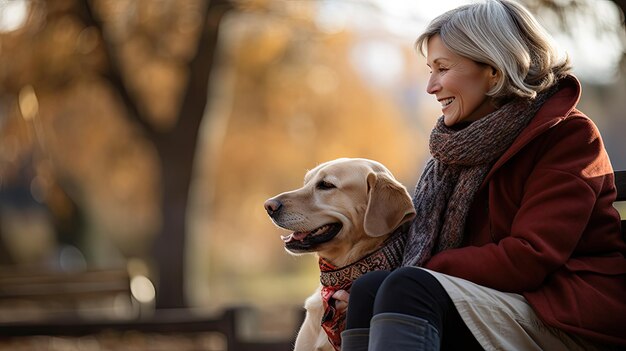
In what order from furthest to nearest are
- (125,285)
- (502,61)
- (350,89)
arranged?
(350,89), (125,285), (502,61)

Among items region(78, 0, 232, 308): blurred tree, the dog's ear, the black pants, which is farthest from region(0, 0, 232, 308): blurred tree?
the black pants

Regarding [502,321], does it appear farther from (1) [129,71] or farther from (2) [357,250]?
(1) [129,71]

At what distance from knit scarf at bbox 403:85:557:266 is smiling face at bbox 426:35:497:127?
6 cm

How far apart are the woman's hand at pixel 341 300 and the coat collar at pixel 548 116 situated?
1.96ft

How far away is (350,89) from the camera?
651 inches

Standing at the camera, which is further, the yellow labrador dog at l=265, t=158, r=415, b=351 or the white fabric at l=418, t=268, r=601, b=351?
the yellow labrador dog at l=265, t=158, r=415, b=351

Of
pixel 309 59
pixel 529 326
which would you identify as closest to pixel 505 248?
pixel 529 326

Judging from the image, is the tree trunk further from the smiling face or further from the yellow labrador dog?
the smiling face

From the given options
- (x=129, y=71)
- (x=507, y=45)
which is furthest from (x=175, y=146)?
(x=507, y=45)

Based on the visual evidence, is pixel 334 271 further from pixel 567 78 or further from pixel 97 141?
pixel 97 141

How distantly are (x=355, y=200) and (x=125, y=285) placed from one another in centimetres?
686

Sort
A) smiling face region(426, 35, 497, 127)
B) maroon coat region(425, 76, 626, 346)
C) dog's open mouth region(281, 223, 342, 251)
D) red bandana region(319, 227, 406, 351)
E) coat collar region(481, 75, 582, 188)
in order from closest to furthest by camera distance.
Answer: maroon coat region(425, 76, 626, 346) → coat collar region(481, 75, 582, 188) → smiling face region(426, 35, 497, 127) → red bandana region(319, 227, 406, 351) → dog's open mouth region(281, 223, 342, 251)

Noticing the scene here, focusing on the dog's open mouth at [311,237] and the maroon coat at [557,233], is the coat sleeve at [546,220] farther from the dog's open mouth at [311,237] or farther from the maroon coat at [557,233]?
the dog's open mouth at [311,237]

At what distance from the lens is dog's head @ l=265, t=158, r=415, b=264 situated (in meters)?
3.52
